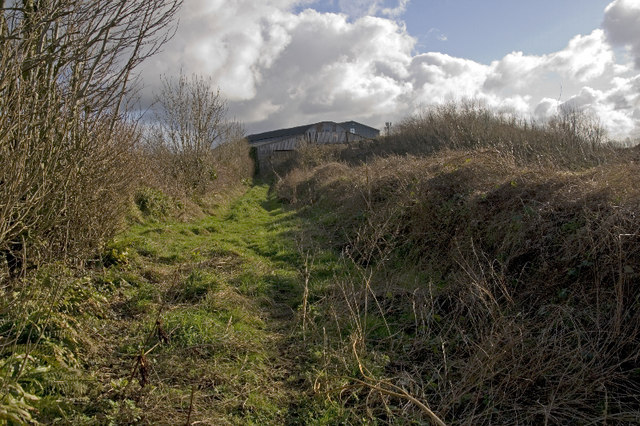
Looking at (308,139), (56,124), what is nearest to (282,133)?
(308,139)

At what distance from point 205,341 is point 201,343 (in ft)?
0.15

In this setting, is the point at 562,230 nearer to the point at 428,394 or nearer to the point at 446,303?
the point at 446,303

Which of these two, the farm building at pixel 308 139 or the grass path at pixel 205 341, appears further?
the farm building at pixel 308 139

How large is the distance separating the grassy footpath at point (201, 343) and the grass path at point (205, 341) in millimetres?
11

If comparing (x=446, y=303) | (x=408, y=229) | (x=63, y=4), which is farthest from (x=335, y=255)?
(x=63, y=4)

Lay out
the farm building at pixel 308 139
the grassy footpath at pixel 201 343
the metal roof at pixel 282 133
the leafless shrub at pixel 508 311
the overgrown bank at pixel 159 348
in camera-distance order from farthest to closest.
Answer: the metal roof at pixel 282 133 → the farm building at pixel 308 139 → the leafless shrub at pixel 508 311 → the grassy footpath at pixel 201 343 → the overgrown bank at pixel 159 348

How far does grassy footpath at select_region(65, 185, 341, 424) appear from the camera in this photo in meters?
3.20

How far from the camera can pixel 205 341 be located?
4.24 meters

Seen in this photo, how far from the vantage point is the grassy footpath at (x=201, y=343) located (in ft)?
10.5

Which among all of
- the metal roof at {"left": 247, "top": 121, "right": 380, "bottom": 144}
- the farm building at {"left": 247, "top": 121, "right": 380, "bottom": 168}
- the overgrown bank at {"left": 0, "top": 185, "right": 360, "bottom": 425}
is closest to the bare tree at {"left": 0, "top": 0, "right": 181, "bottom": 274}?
the overgrown bank at {"left": 0, "top": 185, "right": 360, "bottom": 425}

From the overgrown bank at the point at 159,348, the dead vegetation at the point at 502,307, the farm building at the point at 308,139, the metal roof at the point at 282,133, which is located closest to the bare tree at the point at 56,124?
the overgrown bank at the point at 159,348

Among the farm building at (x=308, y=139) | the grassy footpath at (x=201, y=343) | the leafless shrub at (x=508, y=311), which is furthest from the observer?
the farm building at (x=308, y=139)

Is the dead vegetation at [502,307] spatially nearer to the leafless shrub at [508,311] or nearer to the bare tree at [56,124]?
the leafless shrub at [508,311]

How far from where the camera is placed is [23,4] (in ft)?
13.6
